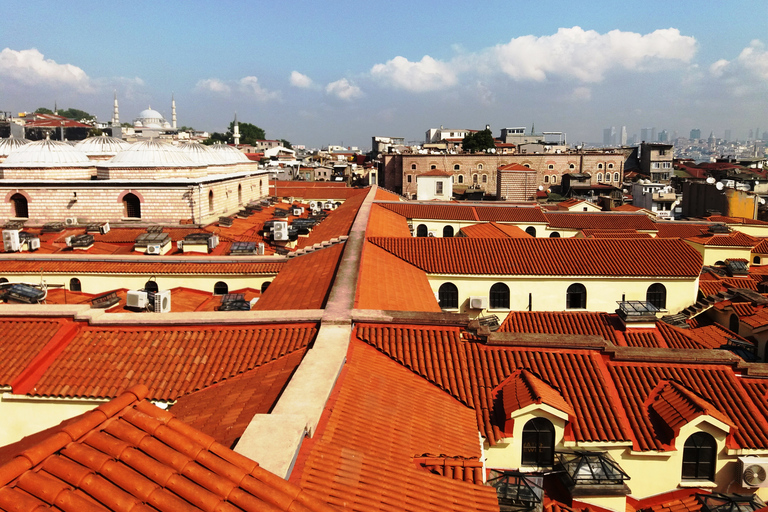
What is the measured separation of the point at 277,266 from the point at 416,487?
49.3 ft

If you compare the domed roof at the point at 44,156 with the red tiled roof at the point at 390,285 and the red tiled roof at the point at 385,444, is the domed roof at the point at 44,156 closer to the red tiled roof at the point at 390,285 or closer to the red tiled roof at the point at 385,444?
the red tiled roof at the point at 390,285

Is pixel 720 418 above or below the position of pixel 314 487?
below

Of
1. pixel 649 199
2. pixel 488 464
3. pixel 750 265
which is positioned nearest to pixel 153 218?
pixel 488 464

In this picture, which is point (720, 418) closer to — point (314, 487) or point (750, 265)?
point (314, 487)

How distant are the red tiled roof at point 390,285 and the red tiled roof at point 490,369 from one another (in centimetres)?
167

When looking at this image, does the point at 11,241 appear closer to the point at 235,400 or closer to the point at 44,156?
the point at 44,156

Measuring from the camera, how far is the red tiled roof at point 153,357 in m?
9.55

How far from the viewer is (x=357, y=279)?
14.3 m

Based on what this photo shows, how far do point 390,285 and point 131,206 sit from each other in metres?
22.8

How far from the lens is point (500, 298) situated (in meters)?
19.9

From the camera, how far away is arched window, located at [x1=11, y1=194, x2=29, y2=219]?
1315 inches

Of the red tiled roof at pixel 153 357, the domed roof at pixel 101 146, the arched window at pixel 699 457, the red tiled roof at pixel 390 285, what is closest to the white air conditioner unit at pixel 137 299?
the red tiled roof at pixel 153 357

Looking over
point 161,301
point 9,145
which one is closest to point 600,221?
point 161,301

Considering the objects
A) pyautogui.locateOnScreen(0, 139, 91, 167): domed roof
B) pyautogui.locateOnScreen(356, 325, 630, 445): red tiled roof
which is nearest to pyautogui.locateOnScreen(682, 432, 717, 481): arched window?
pyautogui.locateOnScreen(356, 325, 630, 445): red tiled roof
